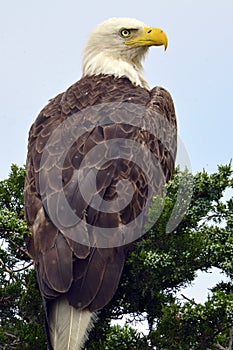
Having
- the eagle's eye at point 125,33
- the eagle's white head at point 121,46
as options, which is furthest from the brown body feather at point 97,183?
the eagle's eye at point 125,33

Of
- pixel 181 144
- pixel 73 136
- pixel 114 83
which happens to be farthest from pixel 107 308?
pixel 114 83

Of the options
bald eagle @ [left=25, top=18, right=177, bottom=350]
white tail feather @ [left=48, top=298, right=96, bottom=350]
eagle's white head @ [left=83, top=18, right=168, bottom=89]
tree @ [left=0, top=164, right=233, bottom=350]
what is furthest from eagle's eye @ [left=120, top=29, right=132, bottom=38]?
white tail feather @ [left=48, top=298, right=96, bottom=350]

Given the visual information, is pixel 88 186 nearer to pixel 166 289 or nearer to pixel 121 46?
pixel 166 289

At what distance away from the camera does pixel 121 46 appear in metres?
10.9

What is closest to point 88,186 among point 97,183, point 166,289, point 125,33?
point 97,183

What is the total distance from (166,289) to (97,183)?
1286 millimetres

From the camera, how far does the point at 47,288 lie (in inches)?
269

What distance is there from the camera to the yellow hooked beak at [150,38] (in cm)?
1045

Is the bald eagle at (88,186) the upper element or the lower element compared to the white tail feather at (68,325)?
upper

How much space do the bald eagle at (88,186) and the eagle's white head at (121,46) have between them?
0.80 metres

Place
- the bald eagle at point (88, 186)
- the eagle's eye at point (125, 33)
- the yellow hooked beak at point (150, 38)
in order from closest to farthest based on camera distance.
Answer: the bald eagle at point (88, 186) → the yellow hooked beak at point (150, 38) → the eagle's eye at point (125, 33)

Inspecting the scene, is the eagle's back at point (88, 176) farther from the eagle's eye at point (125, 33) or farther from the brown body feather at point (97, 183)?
the eagle's eye at point (125, 33)

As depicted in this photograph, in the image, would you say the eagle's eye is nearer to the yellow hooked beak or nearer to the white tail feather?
the yellow hooked beak

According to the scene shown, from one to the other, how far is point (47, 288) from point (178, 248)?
1.23 m
